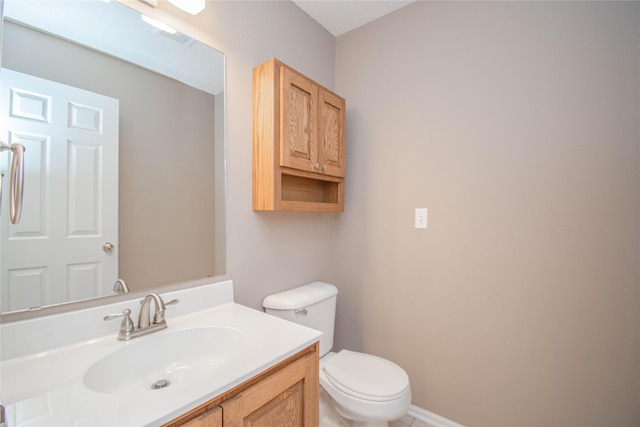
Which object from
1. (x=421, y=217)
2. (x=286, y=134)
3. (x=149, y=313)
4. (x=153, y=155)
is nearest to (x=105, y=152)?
(x=153, y=155)

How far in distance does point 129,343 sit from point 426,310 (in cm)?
142

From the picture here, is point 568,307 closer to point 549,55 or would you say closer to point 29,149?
point 549,55

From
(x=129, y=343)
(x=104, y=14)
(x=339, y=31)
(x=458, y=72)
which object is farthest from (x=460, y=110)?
(x=129, y=343)

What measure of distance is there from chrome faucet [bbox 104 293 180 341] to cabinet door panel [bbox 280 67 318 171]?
76 cm

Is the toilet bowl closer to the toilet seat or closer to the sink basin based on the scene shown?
the toilet seat

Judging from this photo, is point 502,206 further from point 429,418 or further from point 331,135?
point 429,418

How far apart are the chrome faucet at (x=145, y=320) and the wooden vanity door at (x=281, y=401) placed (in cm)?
45

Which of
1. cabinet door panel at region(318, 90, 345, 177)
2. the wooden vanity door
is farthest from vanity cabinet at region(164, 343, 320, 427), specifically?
cabinet door panel at region(318, 90, 345, 177)

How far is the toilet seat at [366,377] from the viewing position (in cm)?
122

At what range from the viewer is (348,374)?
1.34 m

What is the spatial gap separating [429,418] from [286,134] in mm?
1733

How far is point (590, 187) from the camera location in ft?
3.92

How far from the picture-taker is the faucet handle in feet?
3.04

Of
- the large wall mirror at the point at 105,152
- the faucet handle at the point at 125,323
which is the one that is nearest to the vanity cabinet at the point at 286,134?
the large wall mirror at the point at 105,152
